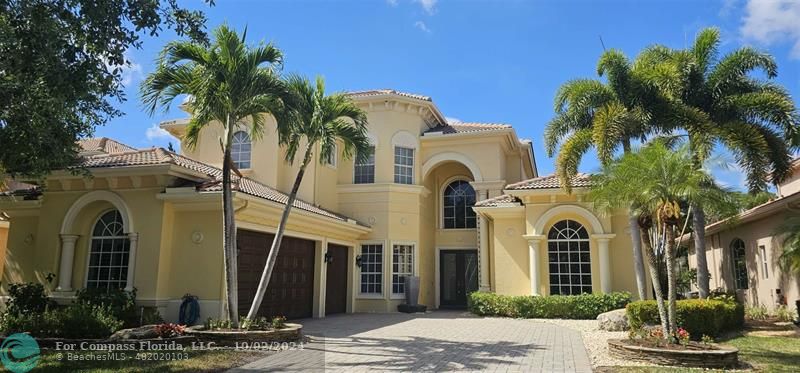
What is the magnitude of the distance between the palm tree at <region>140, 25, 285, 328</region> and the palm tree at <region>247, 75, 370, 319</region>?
0.64 m

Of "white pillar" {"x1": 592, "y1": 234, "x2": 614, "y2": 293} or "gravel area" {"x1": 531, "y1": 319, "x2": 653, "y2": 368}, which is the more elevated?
"white pillar" {"x1": 592, "y1": 234, "x2": 614, "y2": 293}

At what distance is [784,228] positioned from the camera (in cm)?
1385

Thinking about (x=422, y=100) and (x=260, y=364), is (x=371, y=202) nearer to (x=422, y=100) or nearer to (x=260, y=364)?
(x=422, y=100)

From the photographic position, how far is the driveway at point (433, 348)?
8.87m

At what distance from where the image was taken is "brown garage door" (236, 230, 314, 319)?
14.4 meters

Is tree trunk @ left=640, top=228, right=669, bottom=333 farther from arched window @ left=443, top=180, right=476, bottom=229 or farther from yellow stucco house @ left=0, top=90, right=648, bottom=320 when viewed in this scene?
arched window @ left=443, top=180, right=476, bottom=229

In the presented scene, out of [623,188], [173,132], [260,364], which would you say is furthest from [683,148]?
[173,132]

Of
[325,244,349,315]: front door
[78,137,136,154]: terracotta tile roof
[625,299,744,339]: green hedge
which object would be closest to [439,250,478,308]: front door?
[325,244,349,315]: front door

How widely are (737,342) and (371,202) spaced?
43.4 ft

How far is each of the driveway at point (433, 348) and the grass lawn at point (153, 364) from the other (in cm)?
39

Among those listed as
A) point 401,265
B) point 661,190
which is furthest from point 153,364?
point 401,265

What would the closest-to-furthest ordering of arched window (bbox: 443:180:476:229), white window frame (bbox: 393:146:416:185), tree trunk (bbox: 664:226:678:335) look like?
tree trunk (bbox: 664:226:678:335) < white window frame (bbox: 393:146:416:185) < arched window (bbox: 443:180:476:229)

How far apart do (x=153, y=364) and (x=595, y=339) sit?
30.0ft

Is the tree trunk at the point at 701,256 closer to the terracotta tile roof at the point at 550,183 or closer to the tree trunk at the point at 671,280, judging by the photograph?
the terracotta tile roof at the point at 550,183
